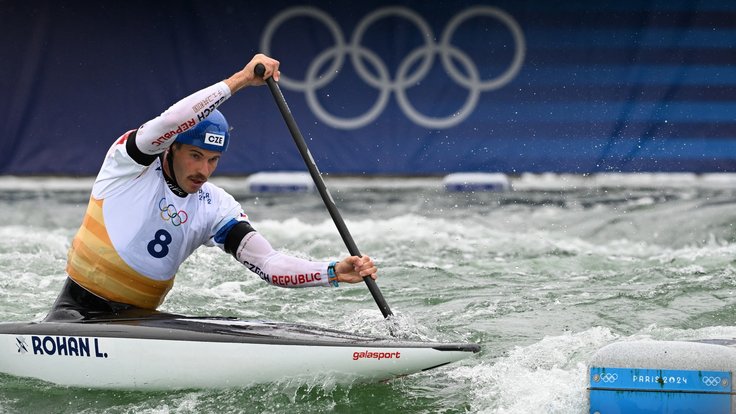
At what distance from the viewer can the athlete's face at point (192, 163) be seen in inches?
220

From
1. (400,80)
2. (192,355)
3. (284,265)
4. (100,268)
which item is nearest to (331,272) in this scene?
(284,265)

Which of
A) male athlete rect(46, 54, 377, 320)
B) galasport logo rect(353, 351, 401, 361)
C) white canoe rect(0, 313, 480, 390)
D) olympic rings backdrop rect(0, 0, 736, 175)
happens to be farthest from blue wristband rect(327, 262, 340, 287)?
olympic rings backdrop rect(0, 0, 736, 175)

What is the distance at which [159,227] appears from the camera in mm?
5688

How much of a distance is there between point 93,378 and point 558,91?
26.1 ft

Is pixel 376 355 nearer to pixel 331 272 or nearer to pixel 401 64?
pixel 331 272

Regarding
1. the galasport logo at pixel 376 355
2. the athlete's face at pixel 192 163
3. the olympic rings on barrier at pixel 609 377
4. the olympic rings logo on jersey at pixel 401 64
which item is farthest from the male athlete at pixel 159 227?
the olympic rings logo on jersey at pixel 401 64

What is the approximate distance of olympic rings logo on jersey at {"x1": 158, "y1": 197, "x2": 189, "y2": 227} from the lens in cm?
567

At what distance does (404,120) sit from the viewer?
498 inches

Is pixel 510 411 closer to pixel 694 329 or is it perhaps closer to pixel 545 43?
pixel 694 329

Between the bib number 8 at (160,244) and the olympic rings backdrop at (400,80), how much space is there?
6.98 m

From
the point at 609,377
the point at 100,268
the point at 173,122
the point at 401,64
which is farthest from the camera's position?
the point at 401,64

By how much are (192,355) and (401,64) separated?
757 centimetres

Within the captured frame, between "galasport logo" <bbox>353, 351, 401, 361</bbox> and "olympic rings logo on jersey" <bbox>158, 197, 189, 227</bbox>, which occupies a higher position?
"olympic rings logo on jersey" <bbox>158, 197, 189, 227</bbox>

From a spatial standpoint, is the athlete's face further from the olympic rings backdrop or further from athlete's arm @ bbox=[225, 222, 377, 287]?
the olympic rings backdrop
